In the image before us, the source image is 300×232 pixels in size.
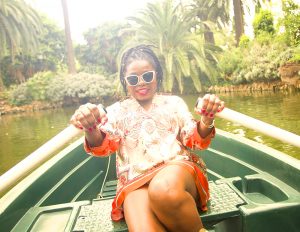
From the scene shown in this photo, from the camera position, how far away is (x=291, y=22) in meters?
12.3

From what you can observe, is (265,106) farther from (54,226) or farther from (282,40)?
(54,226)

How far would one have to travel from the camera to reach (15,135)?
374 inches

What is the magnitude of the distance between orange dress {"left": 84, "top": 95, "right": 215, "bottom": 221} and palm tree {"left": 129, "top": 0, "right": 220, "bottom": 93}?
1355cm

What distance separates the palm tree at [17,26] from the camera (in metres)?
17.8

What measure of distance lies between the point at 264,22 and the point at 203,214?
1446 cm

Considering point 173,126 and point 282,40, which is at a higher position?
point 282,40

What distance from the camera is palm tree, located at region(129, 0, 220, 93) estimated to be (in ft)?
51.2

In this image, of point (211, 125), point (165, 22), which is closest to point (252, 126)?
point (211, 125)

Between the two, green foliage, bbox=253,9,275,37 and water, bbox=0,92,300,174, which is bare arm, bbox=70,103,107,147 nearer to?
water, bbox=0,92,300,174

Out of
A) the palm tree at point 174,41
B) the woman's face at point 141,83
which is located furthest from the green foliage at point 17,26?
the woman's face at point 141,83

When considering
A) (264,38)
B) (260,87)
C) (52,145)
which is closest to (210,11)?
(264,38)

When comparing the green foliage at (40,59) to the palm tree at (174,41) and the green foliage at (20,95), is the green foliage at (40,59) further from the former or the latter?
the palm tree at (174,41)

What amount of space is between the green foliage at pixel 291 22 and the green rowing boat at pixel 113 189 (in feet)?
34.7

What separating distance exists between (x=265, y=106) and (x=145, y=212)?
835 cm
